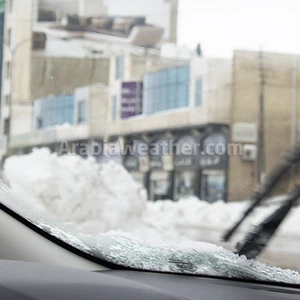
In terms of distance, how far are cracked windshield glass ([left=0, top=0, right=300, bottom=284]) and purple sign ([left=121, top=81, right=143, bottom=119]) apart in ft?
0.05

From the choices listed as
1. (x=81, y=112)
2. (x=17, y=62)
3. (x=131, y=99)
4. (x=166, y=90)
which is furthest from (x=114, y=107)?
(x=17, y=62)

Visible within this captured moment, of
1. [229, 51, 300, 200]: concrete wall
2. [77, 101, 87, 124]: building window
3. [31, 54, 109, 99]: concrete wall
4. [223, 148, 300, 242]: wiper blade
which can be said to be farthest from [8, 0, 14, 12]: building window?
[223, 148, 300, 242]: wiper blade

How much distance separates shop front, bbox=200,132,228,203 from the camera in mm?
4289

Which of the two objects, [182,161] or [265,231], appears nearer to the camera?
[265,231]

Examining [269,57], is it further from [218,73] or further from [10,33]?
[10,33]

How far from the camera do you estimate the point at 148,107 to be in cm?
507

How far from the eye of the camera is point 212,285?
130cm

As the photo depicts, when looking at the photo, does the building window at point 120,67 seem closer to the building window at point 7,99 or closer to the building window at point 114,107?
the building window at point 114,107

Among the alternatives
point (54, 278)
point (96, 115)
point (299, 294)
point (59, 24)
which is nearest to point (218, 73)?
point (96, 115)

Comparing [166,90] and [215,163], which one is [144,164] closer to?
[166,90]

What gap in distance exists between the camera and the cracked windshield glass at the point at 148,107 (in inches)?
152

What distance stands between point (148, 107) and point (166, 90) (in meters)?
0.20

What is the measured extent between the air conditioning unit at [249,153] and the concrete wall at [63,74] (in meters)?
1.68

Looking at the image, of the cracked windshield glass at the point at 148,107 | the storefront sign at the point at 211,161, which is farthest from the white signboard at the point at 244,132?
the storefront sign at the point at 211,161
